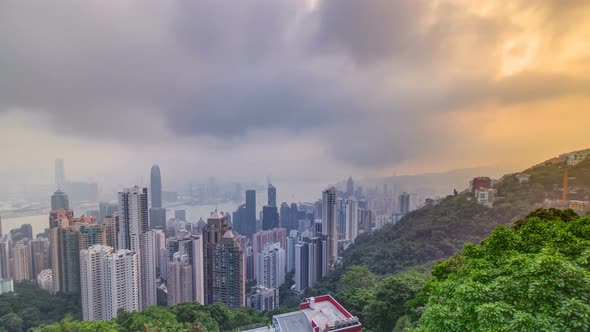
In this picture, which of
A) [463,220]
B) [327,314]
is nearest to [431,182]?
[463,220]

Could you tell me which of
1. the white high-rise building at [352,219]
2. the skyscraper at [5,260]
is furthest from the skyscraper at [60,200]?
the white high-rise building at [352,219]

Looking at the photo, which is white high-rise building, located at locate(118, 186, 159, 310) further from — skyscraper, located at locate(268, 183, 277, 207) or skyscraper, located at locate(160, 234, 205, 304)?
skyscraper, located at locate(268, 183, 277, 207)

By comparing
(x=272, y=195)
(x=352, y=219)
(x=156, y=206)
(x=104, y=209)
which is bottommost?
(x=352, y=219)

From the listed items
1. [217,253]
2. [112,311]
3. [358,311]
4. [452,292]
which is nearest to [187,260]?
[217,253]

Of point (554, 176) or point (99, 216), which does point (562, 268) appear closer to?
point (554, 176)

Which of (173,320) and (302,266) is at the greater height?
(173,320)

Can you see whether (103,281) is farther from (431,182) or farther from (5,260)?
(431,182)
